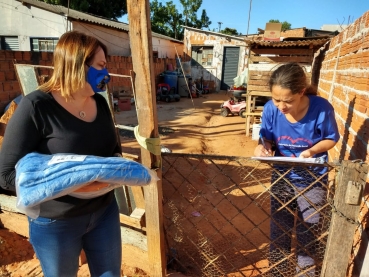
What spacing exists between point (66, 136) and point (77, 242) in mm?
579

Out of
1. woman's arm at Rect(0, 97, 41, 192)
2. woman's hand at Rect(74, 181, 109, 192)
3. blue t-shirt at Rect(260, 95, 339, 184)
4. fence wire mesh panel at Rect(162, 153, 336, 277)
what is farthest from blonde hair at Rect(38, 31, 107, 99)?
blue t-shirt at Rect(260, 95, 339, 184)

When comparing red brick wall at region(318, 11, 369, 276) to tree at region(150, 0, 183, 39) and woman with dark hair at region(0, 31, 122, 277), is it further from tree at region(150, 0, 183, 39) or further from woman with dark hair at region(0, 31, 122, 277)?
tree at region(150, 0, 183, 39)

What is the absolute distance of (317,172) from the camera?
5.76 ft

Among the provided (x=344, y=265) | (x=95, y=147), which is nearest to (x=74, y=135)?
(x=95, y=147)

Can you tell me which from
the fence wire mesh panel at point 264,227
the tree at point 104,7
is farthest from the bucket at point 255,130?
the tree at point 104,7

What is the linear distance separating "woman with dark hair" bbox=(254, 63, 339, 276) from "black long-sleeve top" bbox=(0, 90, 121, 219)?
3.65ft

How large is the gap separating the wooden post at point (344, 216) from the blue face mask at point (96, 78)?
53.6 inches

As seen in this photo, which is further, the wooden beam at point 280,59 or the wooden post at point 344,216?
the wooden beam at point 280,59

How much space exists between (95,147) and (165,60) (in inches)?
633

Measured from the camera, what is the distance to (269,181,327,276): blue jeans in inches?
69.9

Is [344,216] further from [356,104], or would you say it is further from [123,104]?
[123,104]

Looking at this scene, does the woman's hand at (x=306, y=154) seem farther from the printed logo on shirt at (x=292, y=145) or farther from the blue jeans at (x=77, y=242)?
the blue jeans at (x=77, y=242)

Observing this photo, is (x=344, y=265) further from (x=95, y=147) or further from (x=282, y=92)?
(x=95, y=147)

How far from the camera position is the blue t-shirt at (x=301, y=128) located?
1.72 m
